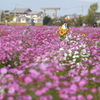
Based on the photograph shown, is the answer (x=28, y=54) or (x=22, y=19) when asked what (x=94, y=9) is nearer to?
(x=22, y=19)

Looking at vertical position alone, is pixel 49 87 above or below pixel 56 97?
above

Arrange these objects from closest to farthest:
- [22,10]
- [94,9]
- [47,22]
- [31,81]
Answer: [31,81] → [47,22] → [94,9] → [22,10]

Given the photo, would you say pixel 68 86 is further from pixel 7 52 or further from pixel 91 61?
pixel 7 52

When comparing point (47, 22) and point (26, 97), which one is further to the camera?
point (47, 22)

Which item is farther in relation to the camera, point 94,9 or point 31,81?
point 94,9

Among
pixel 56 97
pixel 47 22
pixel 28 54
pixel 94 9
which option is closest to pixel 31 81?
pixel 56 97

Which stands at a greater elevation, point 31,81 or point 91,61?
point 31,81

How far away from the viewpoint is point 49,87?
2221 millimetres

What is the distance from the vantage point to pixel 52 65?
8.60 feet

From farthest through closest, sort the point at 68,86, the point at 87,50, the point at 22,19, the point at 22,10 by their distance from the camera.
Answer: the point at 22,10 → the point at 22,19 → the point at 87,50 → the point at 68,86

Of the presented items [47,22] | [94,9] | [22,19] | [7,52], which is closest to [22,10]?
[22,19]

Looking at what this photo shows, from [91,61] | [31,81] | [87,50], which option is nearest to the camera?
[31,81]

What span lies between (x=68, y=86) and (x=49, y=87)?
1.31 feet

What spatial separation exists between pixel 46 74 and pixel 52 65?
286 mm
